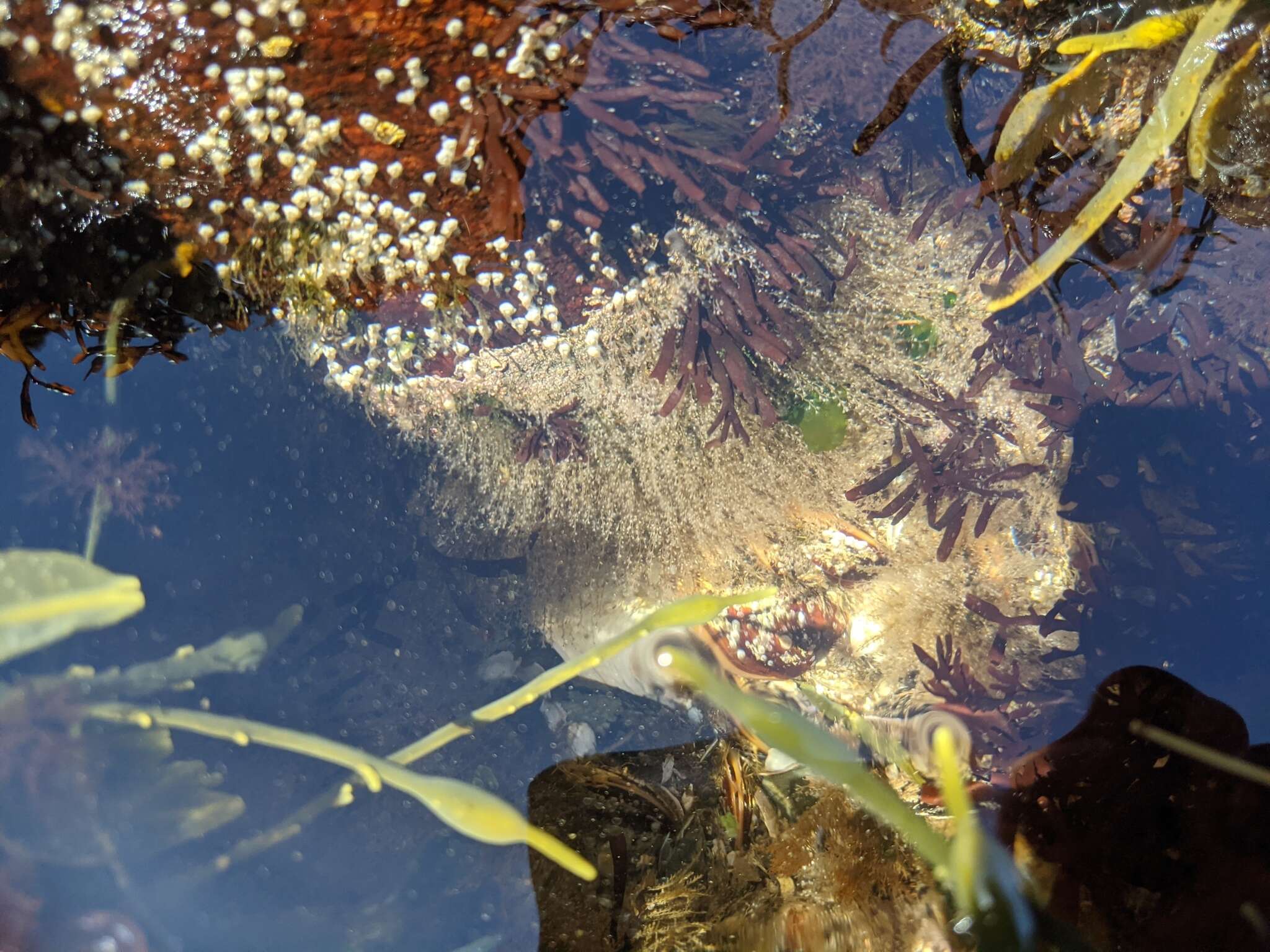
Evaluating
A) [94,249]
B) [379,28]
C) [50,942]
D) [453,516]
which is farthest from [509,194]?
[50,942]

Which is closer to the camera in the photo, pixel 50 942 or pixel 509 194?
pixel 509 194

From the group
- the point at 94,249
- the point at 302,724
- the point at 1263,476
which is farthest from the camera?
the point at 302,724

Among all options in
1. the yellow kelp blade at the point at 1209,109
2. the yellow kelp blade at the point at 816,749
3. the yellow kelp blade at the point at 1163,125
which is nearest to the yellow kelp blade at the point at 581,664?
the yellow kelp blade at the point at 816,749

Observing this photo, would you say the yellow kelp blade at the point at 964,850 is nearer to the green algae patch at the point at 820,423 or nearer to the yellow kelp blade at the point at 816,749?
the yellow kelp blade at the point at 816,749

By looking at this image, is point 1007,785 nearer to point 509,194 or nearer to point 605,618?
point 605,618

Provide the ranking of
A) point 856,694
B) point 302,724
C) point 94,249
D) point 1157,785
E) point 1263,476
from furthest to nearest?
point 302,724
point 856,694
point 1263,476
point 1157,785
point 94,249

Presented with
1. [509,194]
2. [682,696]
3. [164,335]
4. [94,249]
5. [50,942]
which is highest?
[509,194]

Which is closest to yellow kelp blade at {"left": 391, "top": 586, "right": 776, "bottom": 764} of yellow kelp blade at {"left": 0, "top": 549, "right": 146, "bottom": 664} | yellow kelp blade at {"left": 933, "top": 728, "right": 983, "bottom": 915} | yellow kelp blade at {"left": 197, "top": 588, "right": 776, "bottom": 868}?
yellow kelp blade at {"left": 197, "top": 588, "right": 776, "bottom": 868}
